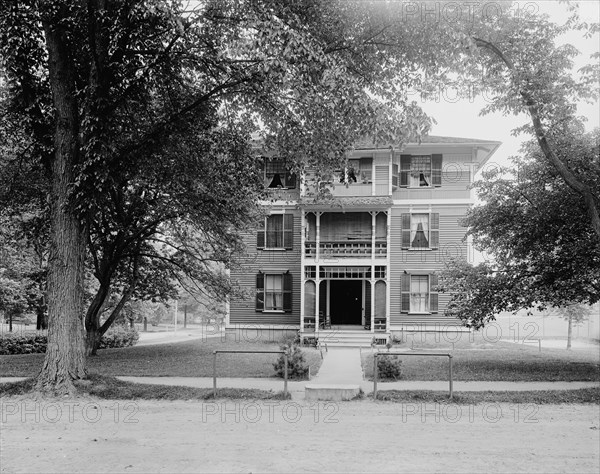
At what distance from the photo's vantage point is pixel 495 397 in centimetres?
1112

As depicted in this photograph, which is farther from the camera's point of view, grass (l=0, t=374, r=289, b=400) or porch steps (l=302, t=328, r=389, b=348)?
porch steps (l=302, t=328, r=389, b=348)

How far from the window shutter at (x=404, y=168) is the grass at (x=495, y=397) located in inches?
661

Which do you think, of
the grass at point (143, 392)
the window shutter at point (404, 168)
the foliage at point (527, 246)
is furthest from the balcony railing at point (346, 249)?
the grass at point (143, 392)

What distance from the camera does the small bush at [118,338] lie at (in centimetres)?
2723

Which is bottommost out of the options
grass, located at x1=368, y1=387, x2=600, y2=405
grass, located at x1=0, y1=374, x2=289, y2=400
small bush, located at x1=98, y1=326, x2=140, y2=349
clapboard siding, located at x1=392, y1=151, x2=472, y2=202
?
small bush, located at x1=98, y1=326, x2=140, y2=349

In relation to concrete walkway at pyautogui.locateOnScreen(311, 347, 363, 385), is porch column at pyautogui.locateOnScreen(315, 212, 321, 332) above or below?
above

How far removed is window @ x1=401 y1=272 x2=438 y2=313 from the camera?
26.8 meters

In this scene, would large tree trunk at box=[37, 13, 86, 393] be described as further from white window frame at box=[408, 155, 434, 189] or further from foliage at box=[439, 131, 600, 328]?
white window frame at box=[408, 155, 434, 189]

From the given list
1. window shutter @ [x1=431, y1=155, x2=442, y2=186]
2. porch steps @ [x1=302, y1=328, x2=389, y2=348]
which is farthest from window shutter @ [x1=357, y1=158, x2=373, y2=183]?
porch steps @ [x1=302, y1=328, x2=389, y2=348]

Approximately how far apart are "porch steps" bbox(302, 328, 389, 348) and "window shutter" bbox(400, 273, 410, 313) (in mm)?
1855

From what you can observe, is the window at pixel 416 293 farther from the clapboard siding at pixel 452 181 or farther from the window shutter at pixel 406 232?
the clapboard siding at pixel 452 181

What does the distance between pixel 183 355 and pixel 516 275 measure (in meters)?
11.9

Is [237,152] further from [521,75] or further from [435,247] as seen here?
[435,247]

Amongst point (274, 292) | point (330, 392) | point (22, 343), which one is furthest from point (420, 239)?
point (22, 343)
